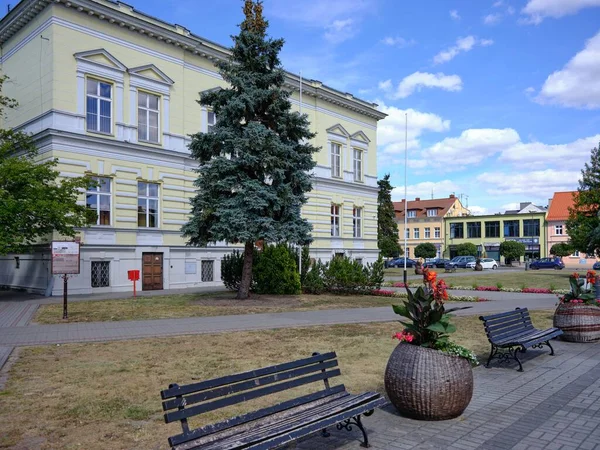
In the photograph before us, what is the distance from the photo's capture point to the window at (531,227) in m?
84.6

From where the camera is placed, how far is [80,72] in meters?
24.6

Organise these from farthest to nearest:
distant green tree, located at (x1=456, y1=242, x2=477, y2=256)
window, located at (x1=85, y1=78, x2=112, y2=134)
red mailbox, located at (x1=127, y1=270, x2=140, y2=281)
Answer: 1. distant green tree, located at (x1=456, y1=242, x2=477, y2=256)
2. window, located at (x1=85, y1=78, x2=112, y2=134)
3. red mailbox, located at (x1=127, y1=270, x2=140, y2=281)

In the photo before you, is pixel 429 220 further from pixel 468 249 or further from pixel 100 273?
pixel 100 273

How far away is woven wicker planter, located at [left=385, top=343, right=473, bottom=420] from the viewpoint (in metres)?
5.73

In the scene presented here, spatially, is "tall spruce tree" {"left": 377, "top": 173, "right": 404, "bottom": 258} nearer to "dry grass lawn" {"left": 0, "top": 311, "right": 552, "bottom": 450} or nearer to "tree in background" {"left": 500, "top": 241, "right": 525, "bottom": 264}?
"tree in background" {"left": 500, "top": 241, "right": 525, "bottom": 264}

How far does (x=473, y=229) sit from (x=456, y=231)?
120 inches

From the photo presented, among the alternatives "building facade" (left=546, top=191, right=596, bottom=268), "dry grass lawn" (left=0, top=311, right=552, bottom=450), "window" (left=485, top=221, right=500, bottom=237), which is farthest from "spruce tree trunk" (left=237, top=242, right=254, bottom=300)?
"window" (left=485, top=221, right=500, bottom=237)

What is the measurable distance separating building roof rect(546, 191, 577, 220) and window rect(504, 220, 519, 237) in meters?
5.41

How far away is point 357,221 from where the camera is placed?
140 ft

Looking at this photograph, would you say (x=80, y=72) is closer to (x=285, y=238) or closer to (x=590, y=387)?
(x=285, y=238)

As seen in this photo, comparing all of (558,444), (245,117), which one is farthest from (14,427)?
(245,117)

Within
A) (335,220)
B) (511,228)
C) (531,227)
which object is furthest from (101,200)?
(511,228)

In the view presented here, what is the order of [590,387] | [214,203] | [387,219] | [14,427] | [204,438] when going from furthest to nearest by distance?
[387,219]
[214,203]
[590,387]
[14,427]
[204,438]

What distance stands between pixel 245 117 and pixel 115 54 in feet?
30.7
